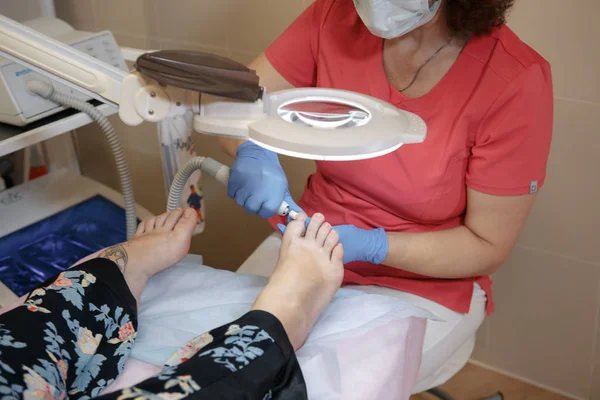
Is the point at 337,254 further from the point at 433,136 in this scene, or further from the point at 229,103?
the point at 229,103

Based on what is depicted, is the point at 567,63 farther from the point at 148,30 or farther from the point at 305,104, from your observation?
the point at 148,30

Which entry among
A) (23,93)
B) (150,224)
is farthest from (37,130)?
(150,224)

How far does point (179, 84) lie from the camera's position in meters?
0.74

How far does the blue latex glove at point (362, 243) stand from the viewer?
116cm

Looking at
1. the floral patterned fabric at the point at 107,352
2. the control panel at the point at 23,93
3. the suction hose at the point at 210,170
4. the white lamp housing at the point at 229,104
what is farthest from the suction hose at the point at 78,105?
the white lamp housing at the point at 229,104

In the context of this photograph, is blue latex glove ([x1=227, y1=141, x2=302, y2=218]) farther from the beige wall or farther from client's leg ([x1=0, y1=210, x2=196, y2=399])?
the beige wall

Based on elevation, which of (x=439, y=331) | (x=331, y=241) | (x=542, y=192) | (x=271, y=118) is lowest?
(x=439, y=331)

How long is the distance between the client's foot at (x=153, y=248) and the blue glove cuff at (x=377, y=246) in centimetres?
35

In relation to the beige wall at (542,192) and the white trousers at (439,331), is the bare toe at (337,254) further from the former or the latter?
the beige wall at (542,192)

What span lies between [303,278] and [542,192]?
773 mm

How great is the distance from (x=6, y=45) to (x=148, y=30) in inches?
45.7

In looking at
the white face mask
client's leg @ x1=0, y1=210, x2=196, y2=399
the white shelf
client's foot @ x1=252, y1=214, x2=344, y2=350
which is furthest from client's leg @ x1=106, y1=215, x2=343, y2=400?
the white shelf

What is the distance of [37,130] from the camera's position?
1346 mm

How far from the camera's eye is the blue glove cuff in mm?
1179
